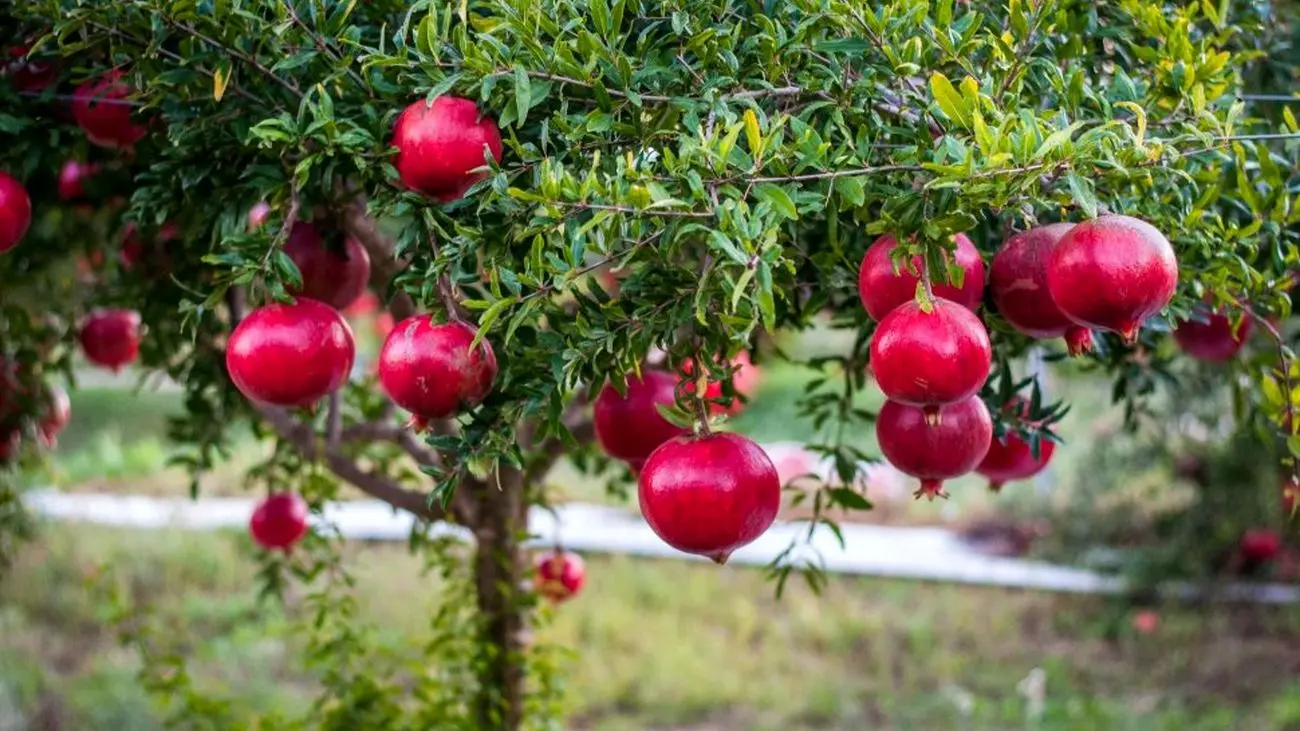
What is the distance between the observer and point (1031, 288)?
1237 millimetres

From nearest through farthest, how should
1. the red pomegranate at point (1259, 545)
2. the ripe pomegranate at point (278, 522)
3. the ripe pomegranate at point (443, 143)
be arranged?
1. the ripe pomegranate at point (443, 143)
2. the ripe pomegranate at point (278, 522)
3. the red pomegranate at point (1259, 545)

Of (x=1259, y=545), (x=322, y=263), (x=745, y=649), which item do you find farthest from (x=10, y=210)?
(x=1259, y=545)

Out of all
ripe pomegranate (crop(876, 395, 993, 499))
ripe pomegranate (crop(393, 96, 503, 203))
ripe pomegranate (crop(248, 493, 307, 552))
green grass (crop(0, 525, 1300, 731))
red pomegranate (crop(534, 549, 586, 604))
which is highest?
ripe pomegranate (crop(393, 96, 503, 203))

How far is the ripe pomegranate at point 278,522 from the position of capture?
245 centimetres


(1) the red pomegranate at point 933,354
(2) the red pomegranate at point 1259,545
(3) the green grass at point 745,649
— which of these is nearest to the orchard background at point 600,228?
(1) the red pomegranate at point 933,354

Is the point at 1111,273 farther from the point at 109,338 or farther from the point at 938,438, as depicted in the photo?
the point at 109,338

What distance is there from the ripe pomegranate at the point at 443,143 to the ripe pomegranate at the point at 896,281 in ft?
1.22

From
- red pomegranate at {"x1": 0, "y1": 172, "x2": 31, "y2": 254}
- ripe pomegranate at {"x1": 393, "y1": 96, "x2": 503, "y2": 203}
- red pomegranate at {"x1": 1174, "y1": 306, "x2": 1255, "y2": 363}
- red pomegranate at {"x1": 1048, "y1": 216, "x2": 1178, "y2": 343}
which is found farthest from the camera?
red pomegranate at {"x1": 1174, "y1": 306, "x2": 1255, "y2": 363}

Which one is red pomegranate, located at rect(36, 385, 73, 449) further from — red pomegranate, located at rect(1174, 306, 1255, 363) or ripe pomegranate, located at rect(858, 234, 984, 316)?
red pomegranate, located at rect(1174, 306, 1255, 363)

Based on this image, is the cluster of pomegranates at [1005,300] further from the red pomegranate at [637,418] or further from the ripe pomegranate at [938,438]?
the red pomegranate at [637,418]

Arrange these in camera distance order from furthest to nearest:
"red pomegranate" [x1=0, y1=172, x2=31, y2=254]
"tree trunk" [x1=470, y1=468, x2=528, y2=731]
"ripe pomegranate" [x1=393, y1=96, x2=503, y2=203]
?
"tree trunk" [x1=470, y1=468, x2=528, y2=731], "red pomegranate" [x1=0, y1=172, x2=31, y2=254], "ripe pomegranate" [x1=393, y1=96, x2=503, y2=203]

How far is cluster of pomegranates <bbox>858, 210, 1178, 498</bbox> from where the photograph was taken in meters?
1.10

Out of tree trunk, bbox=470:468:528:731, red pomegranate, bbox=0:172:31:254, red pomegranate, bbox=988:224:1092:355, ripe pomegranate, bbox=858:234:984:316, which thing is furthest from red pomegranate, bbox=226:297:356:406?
tree trunk, bbox=470:468:528:731

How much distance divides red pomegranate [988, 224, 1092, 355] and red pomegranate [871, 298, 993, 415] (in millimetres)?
133
